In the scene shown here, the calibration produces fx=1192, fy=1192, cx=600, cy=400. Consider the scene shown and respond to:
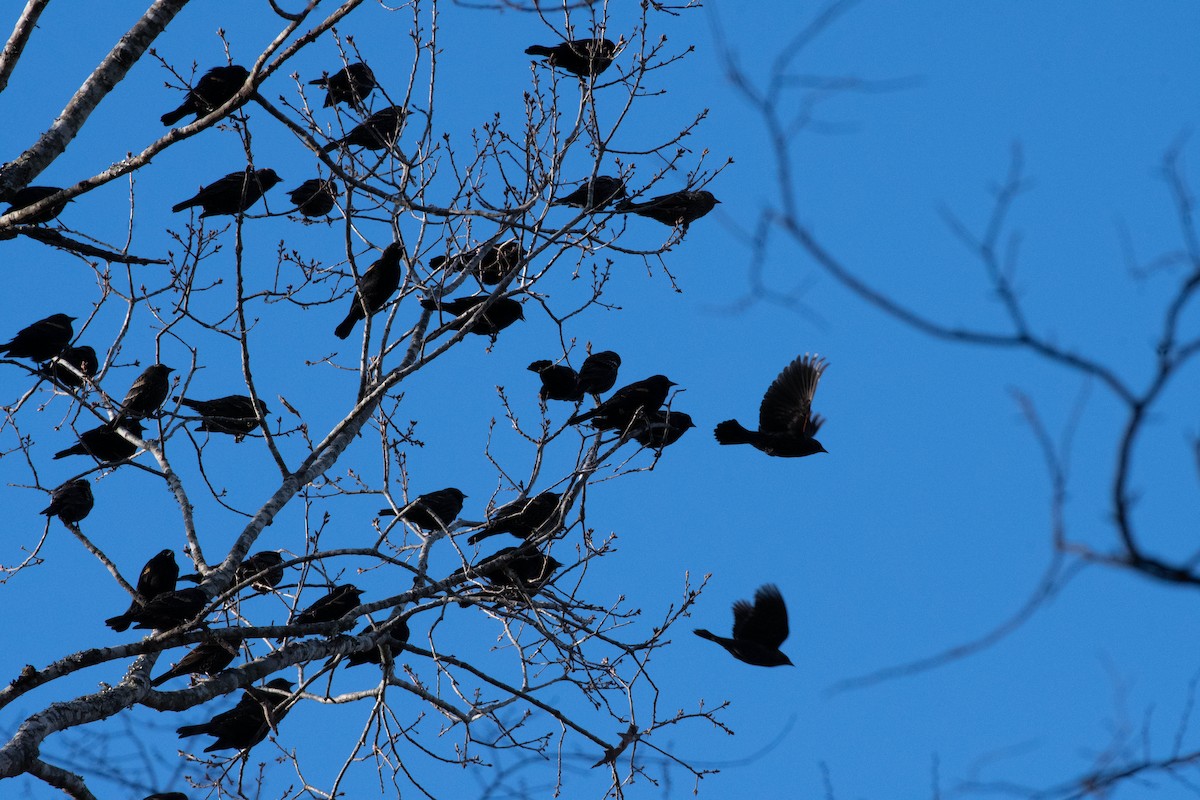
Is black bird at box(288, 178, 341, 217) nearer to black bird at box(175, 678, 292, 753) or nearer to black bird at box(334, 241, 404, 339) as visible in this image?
black bird at box(334, 241, 404, 339)

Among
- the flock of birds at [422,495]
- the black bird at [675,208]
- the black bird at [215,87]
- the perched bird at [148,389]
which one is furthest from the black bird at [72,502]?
the black bird at [675,208]

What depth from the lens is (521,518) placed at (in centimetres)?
584

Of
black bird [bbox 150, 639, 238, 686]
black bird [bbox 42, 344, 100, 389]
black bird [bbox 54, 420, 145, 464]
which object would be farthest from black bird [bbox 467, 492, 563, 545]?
black bird [bbox 42, 344, 100, 389]

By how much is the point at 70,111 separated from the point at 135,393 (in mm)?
2149

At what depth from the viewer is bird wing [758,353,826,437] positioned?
22.3 feet

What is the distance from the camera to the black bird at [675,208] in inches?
245

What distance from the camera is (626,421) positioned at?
19.8 ft

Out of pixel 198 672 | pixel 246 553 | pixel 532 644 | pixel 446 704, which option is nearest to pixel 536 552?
pixel 532 644

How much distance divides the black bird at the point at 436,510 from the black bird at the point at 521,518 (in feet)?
0.70

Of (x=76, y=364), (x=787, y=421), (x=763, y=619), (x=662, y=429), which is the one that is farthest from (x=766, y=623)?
(x=76, y=364)

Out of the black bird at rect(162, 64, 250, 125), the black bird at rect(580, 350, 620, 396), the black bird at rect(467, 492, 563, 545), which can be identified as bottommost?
the black bird at rect(467, 492, 563, 545)

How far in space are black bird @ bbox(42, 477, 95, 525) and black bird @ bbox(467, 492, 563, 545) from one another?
2.14m

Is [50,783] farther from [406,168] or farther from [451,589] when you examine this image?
[406,168]

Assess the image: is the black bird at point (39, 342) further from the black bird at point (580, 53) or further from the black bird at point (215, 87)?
the black bird at point (580, 53)
